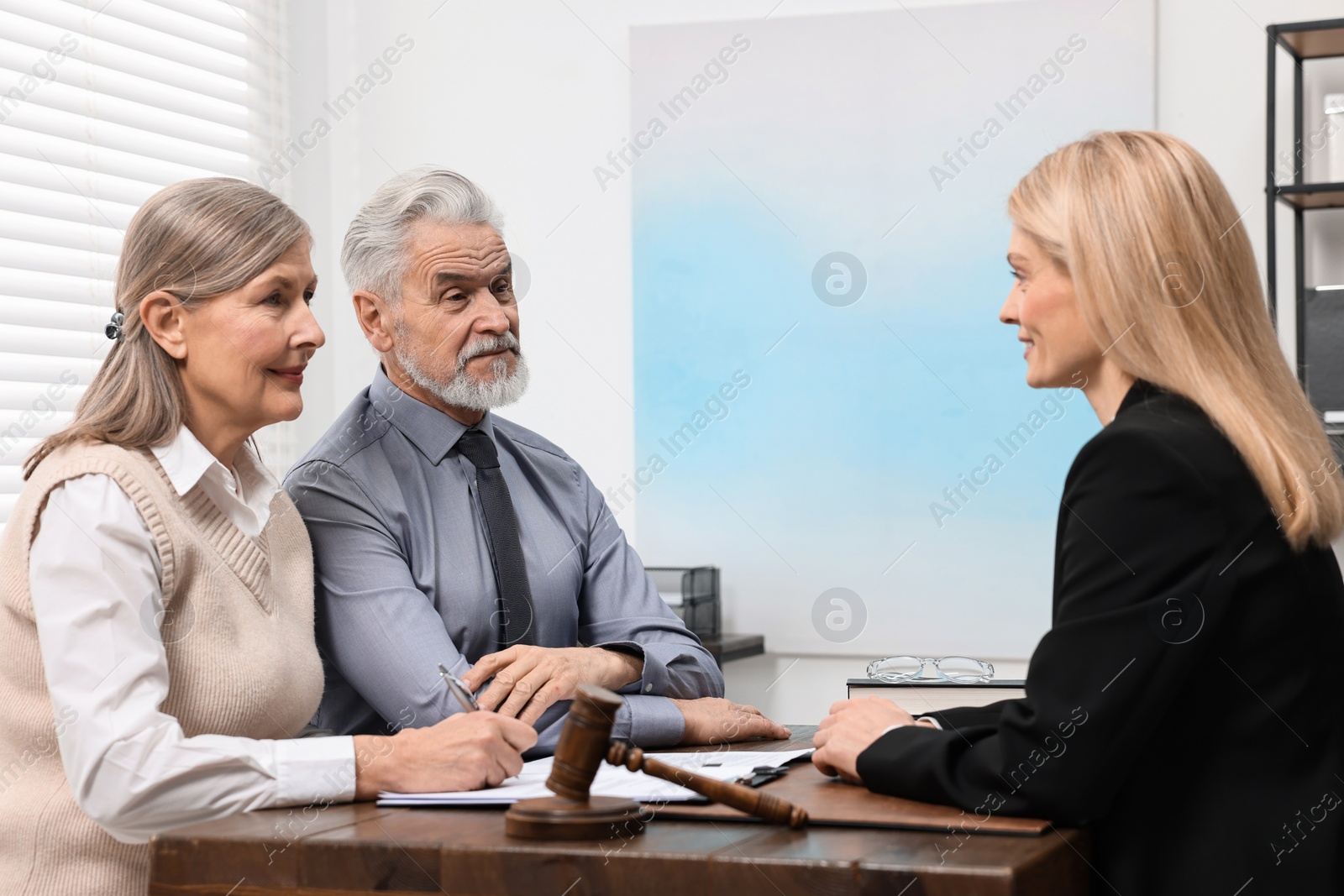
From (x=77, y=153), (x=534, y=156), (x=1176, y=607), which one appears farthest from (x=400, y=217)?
(x=534, y=156)

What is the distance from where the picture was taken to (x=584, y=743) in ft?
3.94

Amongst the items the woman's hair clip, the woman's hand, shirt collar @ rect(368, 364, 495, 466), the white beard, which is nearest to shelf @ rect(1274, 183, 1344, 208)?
the white beard

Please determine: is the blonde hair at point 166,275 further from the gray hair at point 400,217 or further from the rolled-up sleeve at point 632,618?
the rolled-up sleeve at point 632,618

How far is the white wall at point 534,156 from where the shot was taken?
392cm

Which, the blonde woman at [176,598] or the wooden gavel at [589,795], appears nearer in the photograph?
the wooden gavel at [589,795]

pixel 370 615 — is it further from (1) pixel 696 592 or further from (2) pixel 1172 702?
(1) pixel 696 592

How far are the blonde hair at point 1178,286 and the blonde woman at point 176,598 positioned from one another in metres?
0.80

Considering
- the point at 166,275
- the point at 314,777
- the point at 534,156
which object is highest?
the point at 534,156

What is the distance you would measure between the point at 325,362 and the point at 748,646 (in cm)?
164

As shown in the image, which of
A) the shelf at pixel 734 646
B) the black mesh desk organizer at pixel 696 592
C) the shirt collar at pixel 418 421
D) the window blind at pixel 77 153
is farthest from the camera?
the black mesh desk organizer at pixel 696 592

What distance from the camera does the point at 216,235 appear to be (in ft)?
5.66

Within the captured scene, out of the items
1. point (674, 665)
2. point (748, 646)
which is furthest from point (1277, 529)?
point (748, 646)

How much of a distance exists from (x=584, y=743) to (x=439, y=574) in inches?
32.6

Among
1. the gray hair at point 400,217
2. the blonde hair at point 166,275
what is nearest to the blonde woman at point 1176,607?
the blonde hair at point 166,275
